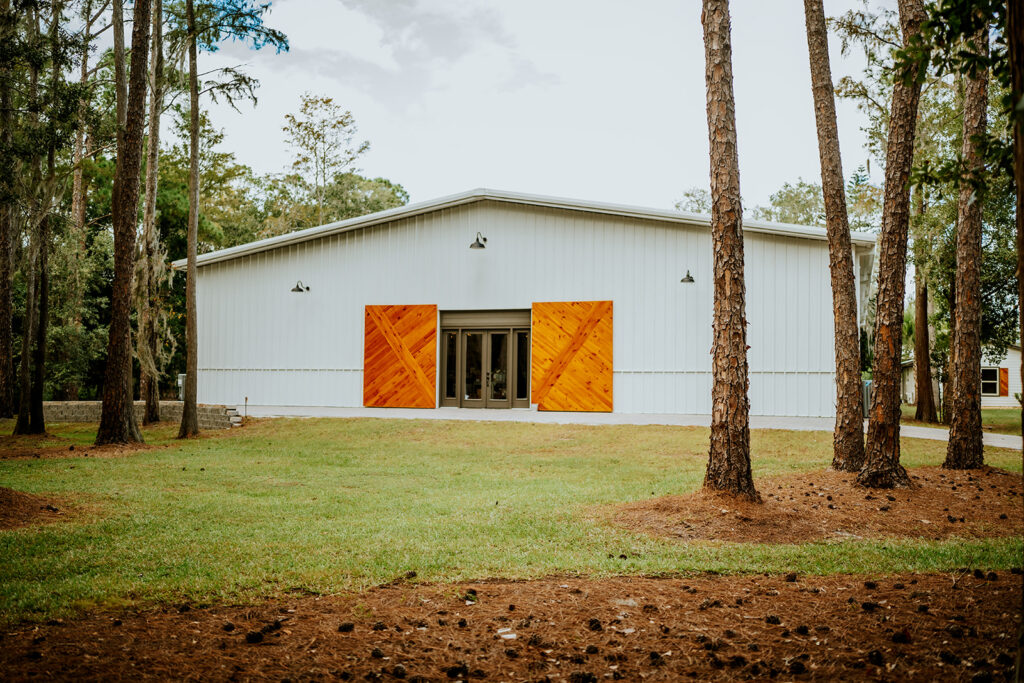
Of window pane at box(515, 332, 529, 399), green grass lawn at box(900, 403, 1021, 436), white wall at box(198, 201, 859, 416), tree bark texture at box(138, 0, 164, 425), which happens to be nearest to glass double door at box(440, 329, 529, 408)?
window pane at box(515, 332, 529, 399)

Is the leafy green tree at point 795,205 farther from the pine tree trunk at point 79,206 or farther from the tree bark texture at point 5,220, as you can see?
the tree bark texture at point 5,220

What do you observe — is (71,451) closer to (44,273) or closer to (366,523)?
(44,273)

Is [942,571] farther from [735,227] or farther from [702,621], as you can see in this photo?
[735,227]

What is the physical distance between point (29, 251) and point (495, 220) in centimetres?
1087

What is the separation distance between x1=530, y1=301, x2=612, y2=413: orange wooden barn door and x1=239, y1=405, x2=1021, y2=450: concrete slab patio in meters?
0.62

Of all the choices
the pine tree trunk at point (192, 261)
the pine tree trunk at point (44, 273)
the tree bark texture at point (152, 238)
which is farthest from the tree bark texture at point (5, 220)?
the pine tree trunk at point (192, 261)

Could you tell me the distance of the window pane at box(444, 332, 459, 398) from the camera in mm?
20359

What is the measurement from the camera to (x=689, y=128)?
2962 cm

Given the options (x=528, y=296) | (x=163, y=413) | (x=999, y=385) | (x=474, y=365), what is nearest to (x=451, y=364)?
(x=474, y=365)

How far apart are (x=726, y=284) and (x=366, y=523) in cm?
402

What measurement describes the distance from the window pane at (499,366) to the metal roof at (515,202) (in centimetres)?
370

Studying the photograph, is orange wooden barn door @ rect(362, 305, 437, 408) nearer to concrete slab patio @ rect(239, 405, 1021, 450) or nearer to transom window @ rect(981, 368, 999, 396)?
concrete slab patio @ rect(239, 405, 1021, 450)

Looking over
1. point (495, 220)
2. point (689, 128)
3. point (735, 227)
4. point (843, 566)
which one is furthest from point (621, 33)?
point (843, 566)

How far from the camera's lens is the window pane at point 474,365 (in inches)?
794
